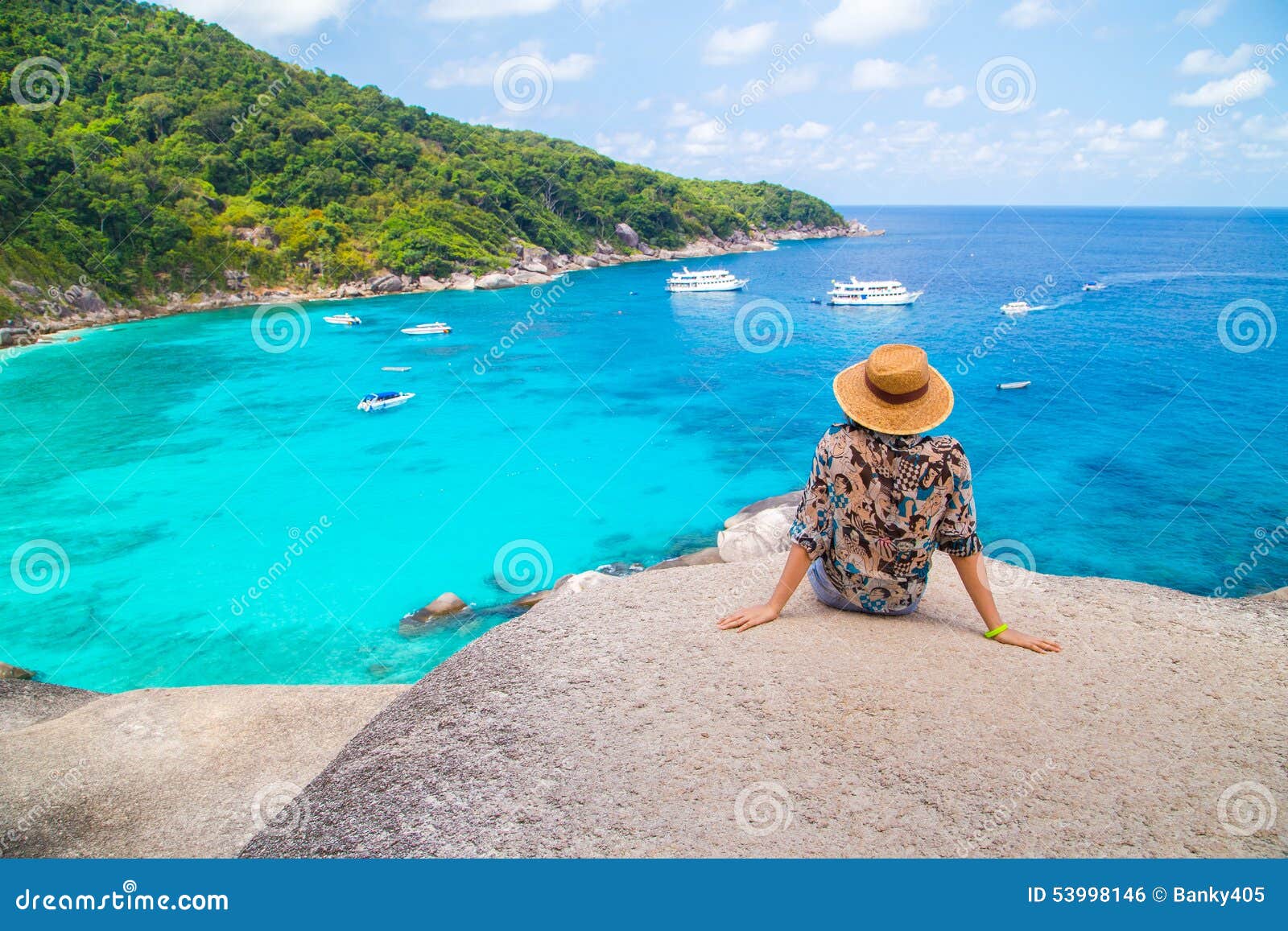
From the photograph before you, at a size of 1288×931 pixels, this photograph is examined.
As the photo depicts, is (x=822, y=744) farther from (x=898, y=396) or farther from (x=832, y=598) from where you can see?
(x=898, y=396)

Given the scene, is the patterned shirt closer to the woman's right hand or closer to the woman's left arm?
the woman's left arm

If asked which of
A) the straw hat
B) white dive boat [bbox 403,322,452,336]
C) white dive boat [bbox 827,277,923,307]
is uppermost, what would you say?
white dive boat [bbox 827,277,923,307]

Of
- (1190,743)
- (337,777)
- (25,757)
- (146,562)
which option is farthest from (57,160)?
(1190,743)

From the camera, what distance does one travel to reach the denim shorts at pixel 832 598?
5.52 m

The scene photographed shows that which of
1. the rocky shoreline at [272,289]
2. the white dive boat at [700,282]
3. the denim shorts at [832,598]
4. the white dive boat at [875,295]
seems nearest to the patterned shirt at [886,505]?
the denim shorts at [832,598]

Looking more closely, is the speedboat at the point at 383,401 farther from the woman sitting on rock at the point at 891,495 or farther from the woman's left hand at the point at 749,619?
the woman sitting on rock at the point at 891,495

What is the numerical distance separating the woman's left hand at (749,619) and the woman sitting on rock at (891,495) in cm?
18

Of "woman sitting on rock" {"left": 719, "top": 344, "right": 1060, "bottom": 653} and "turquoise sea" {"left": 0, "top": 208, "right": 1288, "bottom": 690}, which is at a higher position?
"woman sitting on rock" {"left": 719, "top": 344, "right": 1060, "bottom": 653}

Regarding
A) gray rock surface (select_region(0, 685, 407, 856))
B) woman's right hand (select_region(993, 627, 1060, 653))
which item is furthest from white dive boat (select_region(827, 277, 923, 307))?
woman's right hand (select_region(993, 627, 1060, 653))

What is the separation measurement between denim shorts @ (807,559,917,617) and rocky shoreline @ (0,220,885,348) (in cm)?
5717

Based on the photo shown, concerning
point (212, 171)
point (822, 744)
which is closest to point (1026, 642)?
point (822, 744)

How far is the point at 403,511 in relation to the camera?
2473cm

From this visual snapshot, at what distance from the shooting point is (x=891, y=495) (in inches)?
186

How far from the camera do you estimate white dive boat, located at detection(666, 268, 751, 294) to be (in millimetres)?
71938
